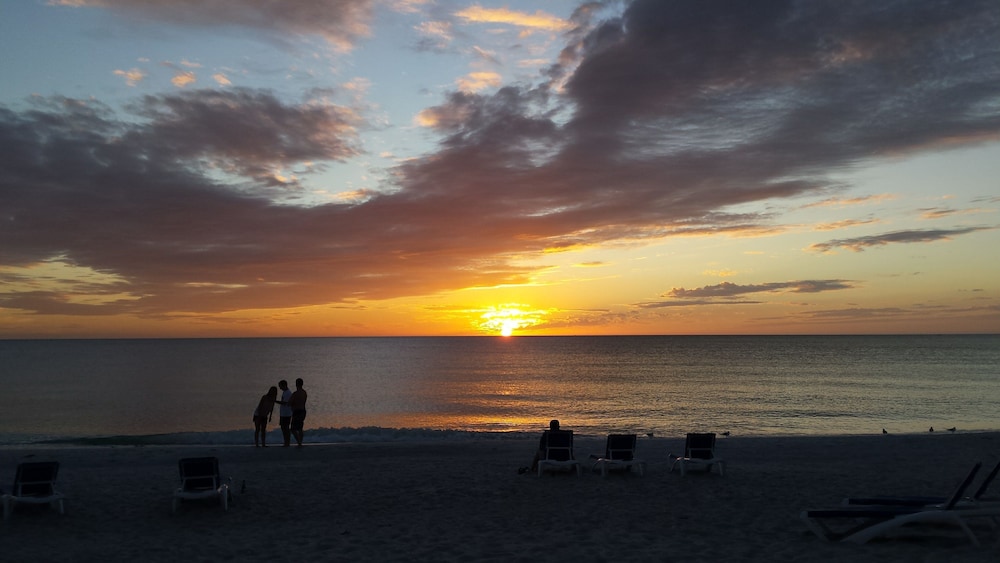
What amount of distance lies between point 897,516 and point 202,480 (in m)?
9.50

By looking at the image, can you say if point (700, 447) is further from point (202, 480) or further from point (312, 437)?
point (312, 437)

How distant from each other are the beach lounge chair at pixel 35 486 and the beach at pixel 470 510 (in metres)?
0.23

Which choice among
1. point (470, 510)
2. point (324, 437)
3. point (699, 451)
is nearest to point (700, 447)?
point (699, 451)

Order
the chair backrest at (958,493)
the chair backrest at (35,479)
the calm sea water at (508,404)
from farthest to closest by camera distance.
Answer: the calm sea water at (508,404)
the chair backrest at (35,479)
the chair backrest at (958,493)

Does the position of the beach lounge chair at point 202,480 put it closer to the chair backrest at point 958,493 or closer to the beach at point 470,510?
the beach at point 470,510

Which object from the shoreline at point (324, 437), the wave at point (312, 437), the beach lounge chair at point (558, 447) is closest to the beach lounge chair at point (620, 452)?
the beach lounge chair at point (558, 447)

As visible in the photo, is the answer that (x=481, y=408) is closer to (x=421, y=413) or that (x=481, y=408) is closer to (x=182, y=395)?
(x=421, y=413)

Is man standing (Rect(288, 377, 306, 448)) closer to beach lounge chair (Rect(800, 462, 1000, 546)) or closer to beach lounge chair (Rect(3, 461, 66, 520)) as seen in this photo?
beach lounge chair (Rect(3, 461, 66, 520))

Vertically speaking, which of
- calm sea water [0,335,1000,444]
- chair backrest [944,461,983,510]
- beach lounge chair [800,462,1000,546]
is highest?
chair backrest [944,461,983,510]

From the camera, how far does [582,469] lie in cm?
1337

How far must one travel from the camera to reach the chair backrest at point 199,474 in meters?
10.4

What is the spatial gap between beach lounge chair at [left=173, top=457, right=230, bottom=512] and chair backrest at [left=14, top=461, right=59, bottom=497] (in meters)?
→ 1.81

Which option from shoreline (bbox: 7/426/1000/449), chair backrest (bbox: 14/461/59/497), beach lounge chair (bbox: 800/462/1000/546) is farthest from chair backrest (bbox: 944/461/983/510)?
shoreline (bbox: 7/426/1000/449)

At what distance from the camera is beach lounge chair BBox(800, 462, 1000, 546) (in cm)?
759
